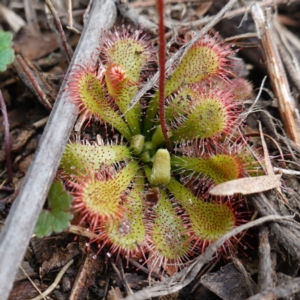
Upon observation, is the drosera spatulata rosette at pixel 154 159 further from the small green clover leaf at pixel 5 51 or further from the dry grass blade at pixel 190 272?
the small green clover leaf at pixel 5 51

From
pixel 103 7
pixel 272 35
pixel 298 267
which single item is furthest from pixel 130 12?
pixel 298 267

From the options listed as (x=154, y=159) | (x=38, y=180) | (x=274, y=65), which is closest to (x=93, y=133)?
(x=154, y=159)

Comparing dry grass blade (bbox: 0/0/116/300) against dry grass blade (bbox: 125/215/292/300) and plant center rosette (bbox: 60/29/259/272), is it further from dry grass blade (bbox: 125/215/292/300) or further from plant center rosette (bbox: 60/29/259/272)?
dry grass blade (bbox: 125/215/292/300)

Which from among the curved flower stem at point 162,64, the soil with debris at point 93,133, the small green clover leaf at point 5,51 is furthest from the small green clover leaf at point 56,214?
the small green clover leaf at point 5,51

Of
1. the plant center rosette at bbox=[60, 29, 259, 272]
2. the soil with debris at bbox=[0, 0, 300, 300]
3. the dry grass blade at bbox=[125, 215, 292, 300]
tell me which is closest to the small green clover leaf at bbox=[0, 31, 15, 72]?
the soil with debris at bbox=[0, 0, 300, 300]

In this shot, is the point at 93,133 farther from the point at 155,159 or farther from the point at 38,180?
the point at 38,180

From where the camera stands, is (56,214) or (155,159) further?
(155,159)

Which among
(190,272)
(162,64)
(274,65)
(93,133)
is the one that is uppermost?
(162,64)
